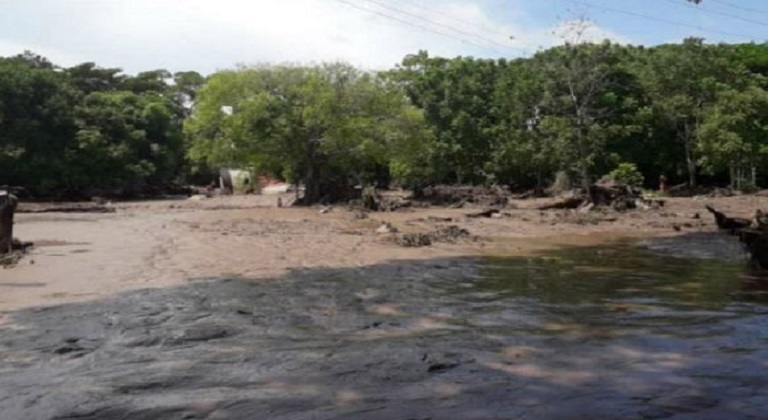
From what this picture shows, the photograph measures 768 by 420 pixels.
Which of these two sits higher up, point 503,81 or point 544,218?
point 503,81

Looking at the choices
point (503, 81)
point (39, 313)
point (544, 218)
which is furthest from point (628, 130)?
point (39, 313)

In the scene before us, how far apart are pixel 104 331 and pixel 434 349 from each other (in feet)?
12.0

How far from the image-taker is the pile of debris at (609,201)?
27.9 m

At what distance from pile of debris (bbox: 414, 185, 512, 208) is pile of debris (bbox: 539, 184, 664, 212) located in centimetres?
347

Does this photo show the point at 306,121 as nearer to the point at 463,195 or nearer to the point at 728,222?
the point at 463,195

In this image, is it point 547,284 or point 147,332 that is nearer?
point 147,332

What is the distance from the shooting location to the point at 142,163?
1825 inches

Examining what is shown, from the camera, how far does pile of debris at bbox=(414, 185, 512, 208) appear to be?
3394cm

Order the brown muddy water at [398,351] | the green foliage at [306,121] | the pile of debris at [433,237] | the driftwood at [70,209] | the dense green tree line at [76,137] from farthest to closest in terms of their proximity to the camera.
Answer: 1. the dense green tree line at [76,137]
2. the green foliage at [306,121]
3. the driftwood at [70,209]
4. the pile of debris at [433,237]
5. the brown muddy water at [398,351]

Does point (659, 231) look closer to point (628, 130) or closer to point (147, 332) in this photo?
point (147, 332)

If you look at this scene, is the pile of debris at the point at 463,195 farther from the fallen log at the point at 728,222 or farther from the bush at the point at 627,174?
the fallen log at the point at 728,222

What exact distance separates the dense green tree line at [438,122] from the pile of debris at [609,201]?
5.36 meters

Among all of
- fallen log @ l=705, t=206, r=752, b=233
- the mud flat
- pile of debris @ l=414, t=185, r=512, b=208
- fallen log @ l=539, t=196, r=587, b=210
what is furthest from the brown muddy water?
pile of debris @ l=414, t=185, r=512, b=208

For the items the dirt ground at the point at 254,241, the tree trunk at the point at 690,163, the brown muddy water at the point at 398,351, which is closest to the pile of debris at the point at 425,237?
the dirt ground at the point at 254,241
